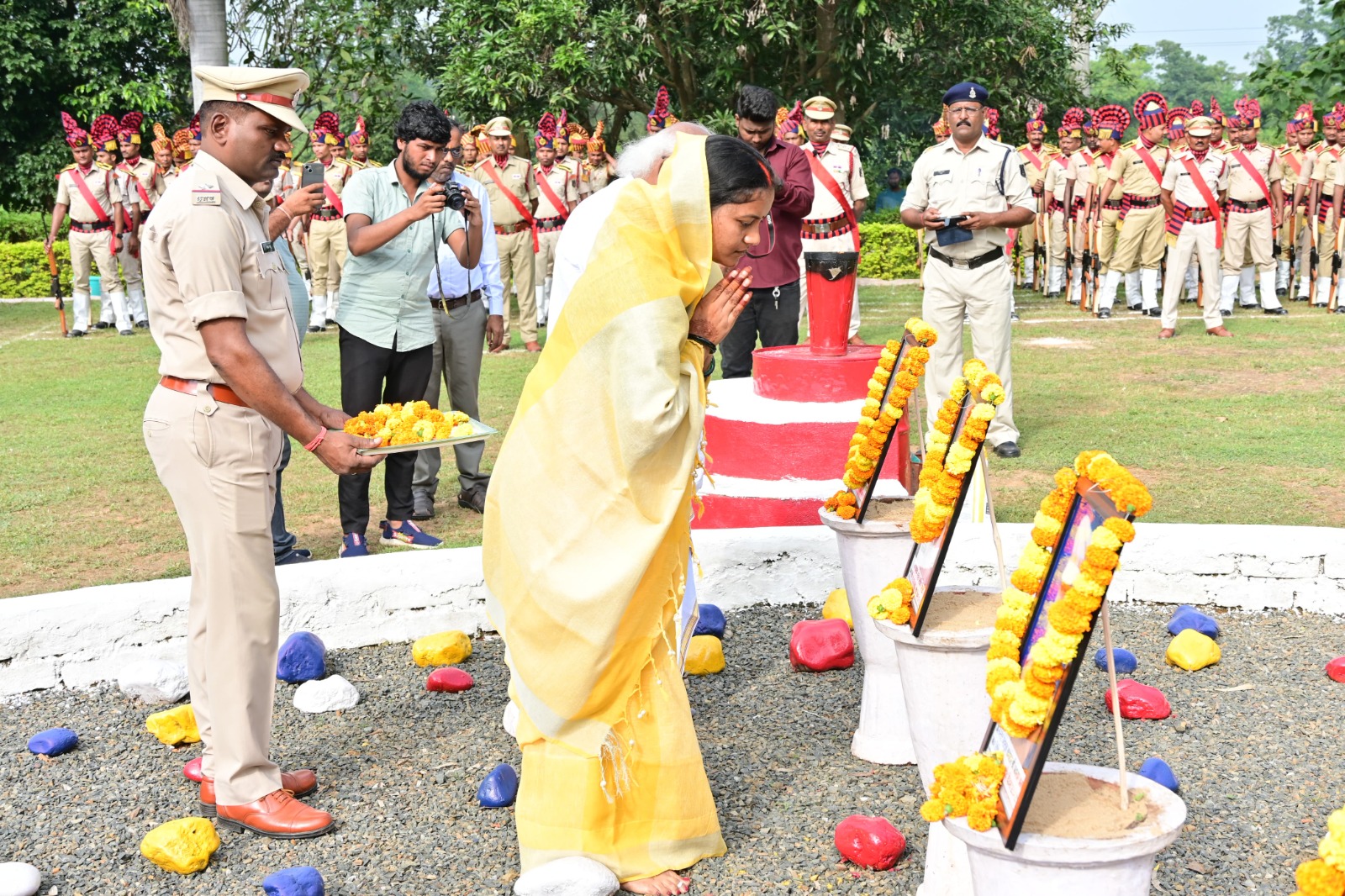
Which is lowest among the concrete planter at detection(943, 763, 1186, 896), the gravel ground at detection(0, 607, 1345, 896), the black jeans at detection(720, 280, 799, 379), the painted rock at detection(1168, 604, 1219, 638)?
the gravel ground at detection(0, 607, 1345, 896)

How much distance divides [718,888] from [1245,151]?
15.0 meters

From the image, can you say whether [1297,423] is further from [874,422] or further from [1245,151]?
[1245,151]

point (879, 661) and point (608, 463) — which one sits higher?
point (608, 463)

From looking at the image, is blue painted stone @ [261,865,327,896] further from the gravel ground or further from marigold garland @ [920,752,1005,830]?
marigold garland @ [920,752,1005,830]

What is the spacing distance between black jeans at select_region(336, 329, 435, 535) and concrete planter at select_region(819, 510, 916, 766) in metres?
2.87

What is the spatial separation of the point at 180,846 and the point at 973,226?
5.96m

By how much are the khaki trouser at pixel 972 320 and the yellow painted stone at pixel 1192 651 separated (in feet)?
11.1

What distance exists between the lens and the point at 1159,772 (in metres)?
3.68

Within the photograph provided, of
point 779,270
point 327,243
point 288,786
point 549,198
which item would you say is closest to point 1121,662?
point 288,786

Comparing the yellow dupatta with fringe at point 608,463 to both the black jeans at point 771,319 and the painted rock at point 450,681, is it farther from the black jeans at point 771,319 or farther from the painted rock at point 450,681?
the black jeans at point 771,319

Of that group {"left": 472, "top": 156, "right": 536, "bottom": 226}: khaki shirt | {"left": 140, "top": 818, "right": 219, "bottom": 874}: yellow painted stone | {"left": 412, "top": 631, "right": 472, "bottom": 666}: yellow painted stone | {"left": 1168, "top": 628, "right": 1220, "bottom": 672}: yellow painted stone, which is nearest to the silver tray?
{"left": 412, "top": 631, "right": 472, "bottom": 666}: yellow painted stone

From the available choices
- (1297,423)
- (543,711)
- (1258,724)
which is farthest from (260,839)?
(1297,423)

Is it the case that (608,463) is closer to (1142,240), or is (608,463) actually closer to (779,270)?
(779,270)

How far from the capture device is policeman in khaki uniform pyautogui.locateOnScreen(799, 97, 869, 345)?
421 inches
